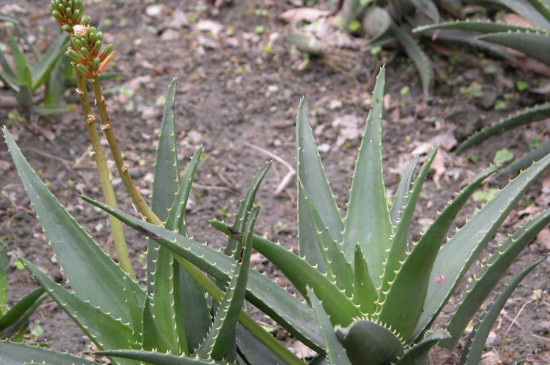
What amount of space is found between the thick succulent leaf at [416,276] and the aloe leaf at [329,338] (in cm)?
18

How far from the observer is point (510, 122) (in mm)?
2807

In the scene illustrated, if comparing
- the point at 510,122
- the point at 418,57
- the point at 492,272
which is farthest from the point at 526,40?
the point at 492,272

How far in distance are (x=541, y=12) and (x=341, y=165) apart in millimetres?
1012

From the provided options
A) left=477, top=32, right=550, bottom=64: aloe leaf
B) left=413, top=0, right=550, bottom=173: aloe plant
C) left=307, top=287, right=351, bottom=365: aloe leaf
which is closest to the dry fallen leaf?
left=413, top=0, right=550, bottom=173: aloe plant

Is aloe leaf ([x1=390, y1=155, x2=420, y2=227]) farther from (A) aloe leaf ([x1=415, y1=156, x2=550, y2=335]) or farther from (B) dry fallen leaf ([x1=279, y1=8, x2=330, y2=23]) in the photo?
(B) dry fallen leaf ([x1=279, y1=8, x2=330, y2=23])

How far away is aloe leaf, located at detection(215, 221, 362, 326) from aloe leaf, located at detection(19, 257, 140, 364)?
36 cm

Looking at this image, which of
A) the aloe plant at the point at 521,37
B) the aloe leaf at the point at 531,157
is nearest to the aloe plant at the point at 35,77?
the aloe plant at the point at 521,37

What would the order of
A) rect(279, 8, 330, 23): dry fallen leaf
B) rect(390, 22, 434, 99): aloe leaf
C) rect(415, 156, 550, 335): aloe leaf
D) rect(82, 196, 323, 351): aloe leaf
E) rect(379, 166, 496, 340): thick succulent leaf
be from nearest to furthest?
rect(379, 166, 496, 340): thick succulent leaf, rect(82, 196, 323, 351): aloe leaf, rect(415, 156, 550, 335): aloe leaf, rect(390, 22, 434, 99): aloe leaf, rect(279, 8, 330, 23): dry fallen leaf

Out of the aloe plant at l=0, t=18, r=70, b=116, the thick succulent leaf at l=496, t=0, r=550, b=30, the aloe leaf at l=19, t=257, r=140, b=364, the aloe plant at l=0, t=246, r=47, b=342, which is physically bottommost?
the aloe plant at l=0, t=246, r=47, b=342

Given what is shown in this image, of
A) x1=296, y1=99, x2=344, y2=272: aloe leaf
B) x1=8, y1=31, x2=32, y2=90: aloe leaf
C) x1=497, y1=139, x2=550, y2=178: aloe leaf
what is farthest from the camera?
x1=8, y1=31, x2=32, y2=90: aloe leaf

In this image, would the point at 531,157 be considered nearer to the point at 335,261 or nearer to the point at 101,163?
the point at 335,261

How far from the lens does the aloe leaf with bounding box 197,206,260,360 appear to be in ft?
4.43

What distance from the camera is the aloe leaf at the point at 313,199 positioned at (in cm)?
179

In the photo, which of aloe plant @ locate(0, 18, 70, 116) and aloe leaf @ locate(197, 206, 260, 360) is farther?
aloe plant @ locate(0, 18, 70, 116)
